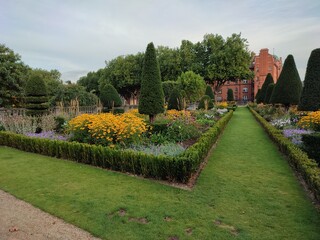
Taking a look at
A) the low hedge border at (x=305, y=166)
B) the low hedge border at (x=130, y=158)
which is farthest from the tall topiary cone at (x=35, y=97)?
the low hedge border at (x=305, y=166)

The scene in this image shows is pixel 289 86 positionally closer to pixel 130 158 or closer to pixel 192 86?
pixel 192 86

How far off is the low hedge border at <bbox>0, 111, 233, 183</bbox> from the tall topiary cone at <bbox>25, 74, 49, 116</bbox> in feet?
21.9

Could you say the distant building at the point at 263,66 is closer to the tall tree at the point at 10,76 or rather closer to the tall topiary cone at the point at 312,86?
the tall topiary cone at the point at 312,86

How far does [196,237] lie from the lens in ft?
11.3

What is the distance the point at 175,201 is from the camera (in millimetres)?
4609

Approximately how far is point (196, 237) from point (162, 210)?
94 centimetres

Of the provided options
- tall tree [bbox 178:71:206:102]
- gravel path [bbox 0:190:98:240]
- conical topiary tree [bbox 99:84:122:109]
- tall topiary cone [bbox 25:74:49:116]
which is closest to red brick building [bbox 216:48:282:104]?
tall tree [bbox 178:71:206:102]

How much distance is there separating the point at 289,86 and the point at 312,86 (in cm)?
516

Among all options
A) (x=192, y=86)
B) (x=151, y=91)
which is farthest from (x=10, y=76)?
(x=192, y=86)

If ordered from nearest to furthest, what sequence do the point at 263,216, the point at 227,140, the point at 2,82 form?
the point at 263,216
the point at 227,140
the point at 2,82

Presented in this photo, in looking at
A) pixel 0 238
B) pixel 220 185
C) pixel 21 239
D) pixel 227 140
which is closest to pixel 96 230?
pixel 21 239

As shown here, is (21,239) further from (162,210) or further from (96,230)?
(162,210)

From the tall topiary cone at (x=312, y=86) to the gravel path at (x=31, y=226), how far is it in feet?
40.0

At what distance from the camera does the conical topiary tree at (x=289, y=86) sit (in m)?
16.6
